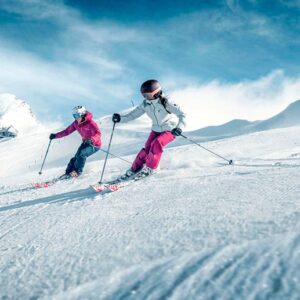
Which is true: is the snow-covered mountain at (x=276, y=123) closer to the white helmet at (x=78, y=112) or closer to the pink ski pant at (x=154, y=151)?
the white helmet at (x=78, y=112)

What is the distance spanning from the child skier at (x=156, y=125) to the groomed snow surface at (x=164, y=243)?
147cm

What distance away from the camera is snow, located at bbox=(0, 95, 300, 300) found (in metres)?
1.88

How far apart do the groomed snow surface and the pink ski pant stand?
1.44 m

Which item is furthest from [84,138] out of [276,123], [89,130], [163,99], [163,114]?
[276,123]

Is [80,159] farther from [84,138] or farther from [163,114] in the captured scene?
[163,114]

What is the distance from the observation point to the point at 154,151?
246 inches

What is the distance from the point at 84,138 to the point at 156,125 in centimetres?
227

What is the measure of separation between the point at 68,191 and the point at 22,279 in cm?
376

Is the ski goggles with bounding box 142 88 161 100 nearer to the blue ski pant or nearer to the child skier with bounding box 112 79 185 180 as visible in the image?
the child skier with bounding box 112 79 185 180

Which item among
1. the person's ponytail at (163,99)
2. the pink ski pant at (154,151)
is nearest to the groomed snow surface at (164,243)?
the pink ski pant at (154,151)

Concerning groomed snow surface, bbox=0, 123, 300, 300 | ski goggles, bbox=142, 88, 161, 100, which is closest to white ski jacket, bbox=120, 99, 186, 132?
ski goggles, bbox=142, 88, 161, 100

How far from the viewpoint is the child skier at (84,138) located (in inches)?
315

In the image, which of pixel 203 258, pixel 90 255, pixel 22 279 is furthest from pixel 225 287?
pixel 22 279

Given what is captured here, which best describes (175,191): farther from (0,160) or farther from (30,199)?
(0,160)
